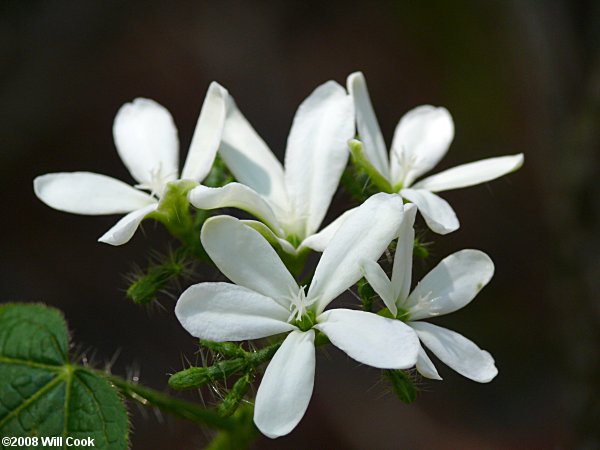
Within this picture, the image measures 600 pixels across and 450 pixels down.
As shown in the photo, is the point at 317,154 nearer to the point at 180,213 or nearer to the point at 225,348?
the point at 180,213

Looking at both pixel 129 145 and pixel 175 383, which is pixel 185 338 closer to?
→ pixel 129 145

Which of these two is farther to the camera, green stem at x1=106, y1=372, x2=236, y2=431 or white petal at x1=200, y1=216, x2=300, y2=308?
green stem at x1=106, y1=372, x2=236, y2=431

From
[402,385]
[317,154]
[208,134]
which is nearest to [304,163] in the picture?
[317,154]

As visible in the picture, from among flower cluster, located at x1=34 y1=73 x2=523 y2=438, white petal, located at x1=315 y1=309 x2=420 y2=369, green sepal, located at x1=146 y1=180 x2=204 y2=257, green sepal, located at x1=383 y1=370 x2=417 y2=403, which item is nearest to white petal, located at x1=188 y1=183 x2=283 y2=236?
flower cluster, located at x1=34 y1=73 x2=523 y2=438

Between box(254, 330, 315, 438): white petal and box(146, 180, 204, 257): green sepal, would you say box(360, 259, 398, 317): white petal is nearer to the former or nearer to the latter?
box(254, 330, 315, 438): white petal

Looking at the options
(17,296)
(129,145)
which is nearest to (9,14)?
(17,296)
